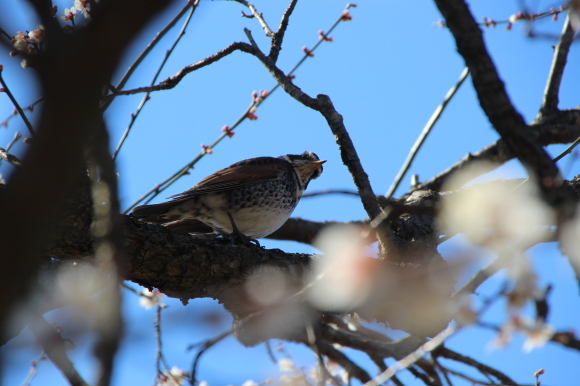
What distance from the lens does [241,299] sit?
3902 millimetres

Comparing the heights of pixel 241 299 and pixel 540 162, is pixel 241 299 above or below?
below

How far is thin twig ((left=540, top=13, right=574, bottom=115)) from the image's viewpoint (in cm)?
514

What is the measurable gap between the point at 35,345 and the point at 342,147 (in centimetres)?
223

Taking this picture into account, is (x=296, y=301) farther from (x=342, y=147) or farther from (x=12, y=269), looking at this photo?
(x=12, y=269)

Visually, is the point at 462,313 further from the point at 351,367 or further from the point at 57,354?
the point at 351,367

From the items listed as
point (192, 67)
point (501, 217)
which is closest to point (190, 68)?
point (192, 67)

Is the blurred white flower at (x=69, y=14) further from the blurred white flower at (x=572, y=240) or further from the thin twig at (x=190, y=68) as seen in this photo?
the blurred white flower at (x=572, y=240)

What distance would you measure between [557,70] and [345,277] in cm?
366

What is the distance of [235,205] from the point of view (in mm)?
5590

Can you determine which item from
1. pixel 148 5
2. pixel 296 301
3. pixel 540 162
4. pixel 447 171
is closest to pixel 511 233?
pixel 540 162

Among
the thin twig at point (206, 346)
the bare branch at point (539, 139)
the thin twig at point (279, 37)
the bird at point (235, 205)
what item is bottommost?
the thin twig at point (206, 346)

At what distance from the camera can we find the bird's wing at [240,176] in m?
5.48

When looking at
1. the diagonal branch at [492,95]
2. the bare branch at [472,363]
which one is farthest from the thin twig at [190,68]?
the bare branch at [472,363]

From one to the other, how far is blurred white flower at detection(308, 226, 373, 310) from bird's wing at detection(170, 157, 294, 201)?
87.9 inches
